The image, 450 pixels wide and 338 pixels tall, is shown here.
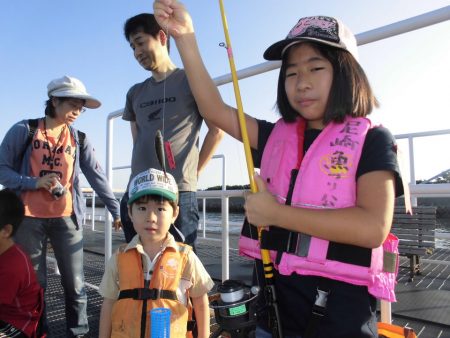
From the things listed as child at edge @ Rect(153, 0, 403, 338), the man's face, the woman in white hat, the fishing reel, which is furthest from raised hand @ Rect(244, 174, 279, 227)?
the woman in white hat

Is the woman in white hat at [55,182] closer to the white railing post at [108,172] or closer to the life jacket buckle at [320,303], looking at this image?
the white railing post at [108,172]

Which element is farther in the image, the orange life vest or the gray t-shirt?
the gray t-shirt

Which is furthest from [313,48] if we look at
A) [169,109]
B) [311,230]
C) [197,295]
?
[197,295]

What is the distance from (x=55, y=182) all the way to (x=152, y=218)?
3.23 ft

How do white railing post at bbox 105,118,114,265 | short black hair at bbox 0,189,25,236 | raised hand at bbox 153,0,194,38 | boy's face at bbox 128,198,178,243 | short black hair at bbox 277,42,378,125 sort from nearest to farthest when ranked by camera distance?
short black hair at bbox 277,42,378,125, raised hand at bbox 153,0,194,38, boy's face at bbox 128,198,178,243, short black hair at bbox 0,189,25,236, white railing post at bbox 105,118,114,265

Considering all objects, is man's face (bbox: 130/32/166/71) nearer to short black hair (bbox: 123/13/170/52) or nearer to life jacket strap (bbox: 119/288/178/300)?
short black hair (bbox: 123/13/170/52)

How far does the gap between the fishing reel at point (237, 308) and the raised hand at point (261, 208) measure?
25 cm

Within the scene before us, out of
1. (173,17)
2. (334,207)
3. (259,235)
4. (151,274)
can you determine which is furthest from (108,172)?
(334,207)

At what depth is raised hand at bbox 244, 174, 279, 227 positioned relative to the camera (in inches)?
47.8

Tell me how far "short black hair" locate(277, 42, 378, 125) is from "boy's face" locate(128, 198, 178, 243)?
101cm

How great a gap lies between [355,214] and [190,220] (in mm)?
1157

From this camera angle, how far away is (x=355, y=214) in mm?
1153

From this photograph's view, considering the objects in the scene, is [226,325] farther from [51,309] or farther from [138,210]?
[51,309]

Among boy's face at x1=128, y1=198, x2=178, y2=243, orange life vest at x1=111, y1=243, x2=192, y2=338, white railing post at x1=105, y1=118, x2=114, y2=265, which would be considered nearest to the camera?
orange life vest at x1=111, y1=243, x2=192, y2=338
